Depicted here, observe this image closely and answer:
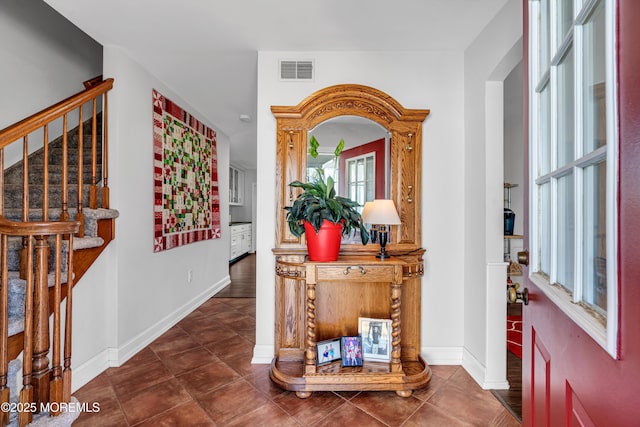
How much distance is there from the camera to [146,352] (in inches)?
96.4

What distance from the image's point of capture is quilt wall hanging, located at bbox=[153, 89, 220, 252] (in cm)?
274

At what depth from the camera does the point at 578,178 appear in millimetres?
629

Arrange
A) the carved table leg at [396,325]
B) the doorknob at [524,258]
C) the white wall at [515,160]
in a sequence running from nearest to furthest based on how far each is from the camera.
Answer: the doorknob at [524,258], the carved table leg at [396,325], the white wall at [515,160]

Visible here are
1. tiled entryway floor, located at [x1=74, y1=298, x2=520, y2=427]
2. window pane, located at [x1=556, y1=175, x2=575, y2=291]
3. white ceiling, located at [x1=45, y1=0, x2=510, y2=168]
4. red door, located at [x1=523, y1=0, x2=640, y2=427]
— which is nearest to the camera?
red door, located at [x1=523, y1=0, x2=640, y2=427]

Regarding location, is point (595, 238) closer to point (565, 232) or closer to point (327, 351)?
point (565, 232)

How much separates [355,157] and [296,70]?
0.81 meters

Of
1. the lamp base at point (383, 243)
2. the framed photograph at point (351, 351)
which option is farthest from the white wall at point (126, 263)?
the lamp base at point (383, 243)

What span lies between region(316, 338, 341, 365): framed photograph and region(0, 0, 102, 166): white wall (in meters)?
2.71

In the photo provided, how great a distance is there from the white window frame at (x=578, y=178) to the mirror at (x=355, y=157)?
1.40m

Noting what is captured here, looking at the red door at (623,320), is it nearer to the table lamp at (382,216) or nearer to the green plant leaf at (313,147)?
the table lamp at (382,216)

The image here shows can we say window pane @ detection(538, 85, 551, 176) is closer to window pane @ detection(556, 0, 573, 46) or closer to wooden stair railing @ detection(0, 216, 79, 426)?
window pane @ detection(556, 0, 573, 46)

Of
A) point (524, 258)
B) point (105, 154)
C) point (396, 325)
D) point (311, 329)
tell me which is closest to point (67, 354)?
point (311, 329)

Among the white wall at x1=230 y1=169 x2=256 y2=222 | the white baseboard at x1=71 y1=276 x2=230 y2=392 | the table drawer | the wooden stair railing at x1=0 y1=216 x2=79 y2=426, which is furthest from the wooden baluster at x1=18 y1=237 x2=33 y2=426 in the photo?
the white wall at x1=230 y1=169 x2=256 y2=222

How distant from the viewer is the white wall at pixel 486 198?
75.9 inches
